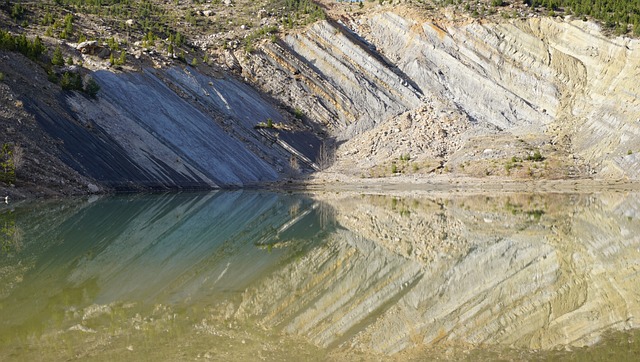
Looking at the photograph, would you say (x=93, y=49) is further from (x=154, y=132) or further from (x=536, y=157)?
(x=536, y=157)

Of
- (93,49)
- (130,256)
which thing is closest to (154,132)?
(93,49)

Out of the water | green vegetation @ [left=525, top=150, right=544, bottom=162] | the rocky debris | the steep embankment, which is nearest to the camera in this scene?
the water

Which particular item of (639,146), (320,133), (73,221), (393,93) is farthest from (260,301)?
(393,93)

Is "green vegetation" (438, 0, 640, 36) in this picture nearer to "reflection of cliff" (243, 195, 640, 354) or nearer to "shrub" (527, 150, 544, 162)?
"shrub" (527, 150, 544, 162)

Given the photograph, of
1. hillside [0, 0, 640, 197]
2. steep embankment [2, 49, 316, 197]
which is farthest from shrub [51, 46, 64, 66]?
steep embankment [2, 49, 316, 197]

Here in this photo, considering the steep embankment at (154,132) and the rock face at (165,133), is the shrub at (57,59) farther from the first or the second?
the rock face at (165,133)

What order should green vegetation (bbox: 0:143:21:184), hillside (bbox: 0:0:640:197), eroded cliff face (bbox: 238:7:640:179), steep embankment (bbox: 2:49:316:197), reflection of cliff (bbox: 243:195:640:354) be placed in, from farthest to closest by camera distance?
eroded cliff face (bbox: 238:7:640:179) < hillside (bbox: 0:0:640:197) < steep embankment (bbox: 2:49:316:197) < green vegetation (bbox: 0:143:21:184) < reflection of cliff (bbox: 243:195:640:354)

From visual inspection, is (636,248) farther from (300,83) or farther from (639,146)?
(300,83)
